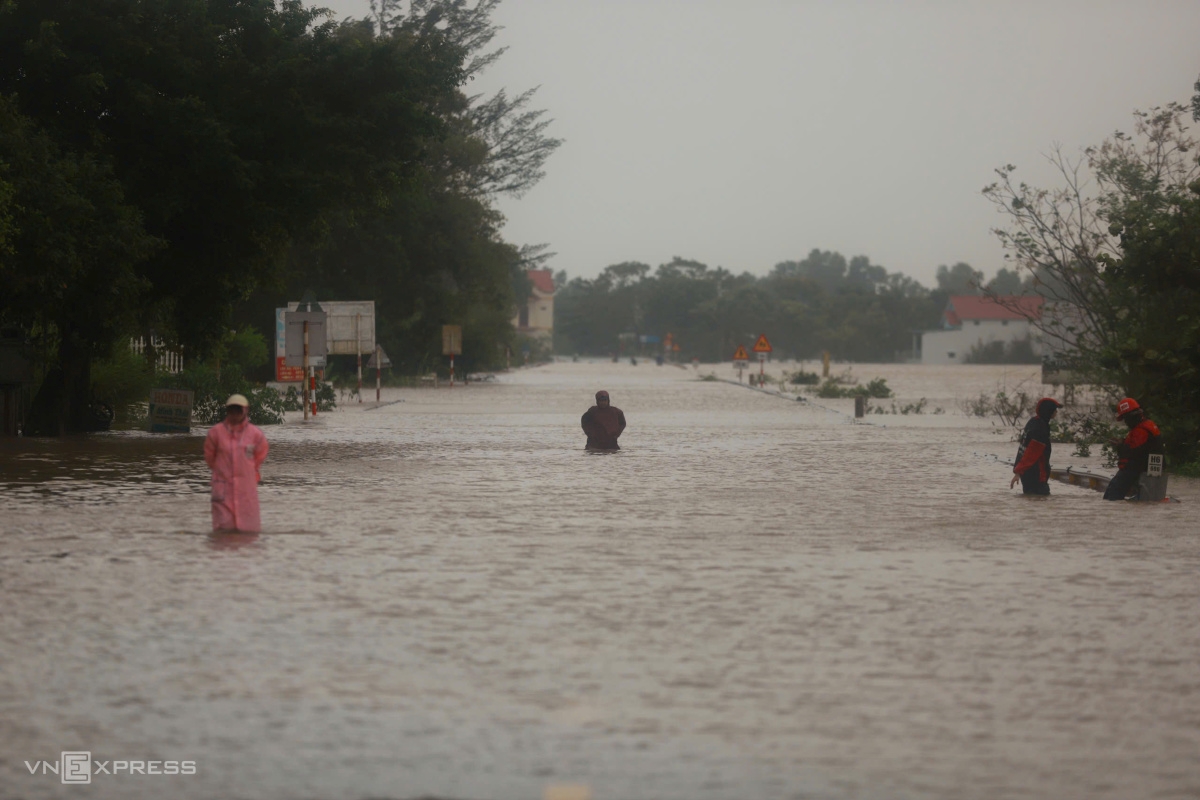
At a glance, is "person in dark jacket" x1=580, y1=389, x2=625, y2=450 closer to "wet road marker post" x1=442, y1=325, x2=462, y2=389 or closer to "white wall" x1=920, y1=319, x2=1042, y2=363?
"wet road marker post" x1=442, y1=325, x2=462, y2=389

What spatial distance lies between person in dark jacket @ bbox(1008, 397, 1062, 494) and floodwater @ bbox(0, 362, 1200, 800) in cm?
38

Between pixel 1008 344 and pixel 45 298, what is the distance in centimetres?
16341

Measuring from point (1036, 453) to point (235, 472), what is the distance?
28.7 ft

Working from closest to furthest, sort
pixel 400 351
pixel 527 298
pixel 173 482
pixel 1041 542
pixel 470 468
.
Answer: pixel 1041 542, pixel 173 482, pixel 470 468, pixel 400 351, pixel 527 298

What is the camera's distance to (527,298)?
196250 mm

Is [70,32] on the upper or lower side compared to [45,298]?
upper

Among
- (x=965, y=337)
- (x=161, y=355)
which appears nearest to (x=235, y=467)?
(x=161, y=355)

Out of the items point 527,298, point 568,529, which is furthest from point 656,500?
point 527,298

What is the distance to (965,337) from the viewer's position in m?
185

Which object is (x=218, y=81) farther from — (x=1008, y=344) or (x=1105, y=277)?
(x=1008, y=344)

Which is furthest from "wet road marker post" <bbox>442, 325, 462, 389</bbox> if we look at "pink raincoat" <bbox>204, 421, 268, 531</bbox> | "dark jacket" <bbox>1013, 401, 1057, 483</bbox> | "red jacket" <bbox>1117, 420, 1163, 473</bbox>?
"pink raincoat" <bbox>204, 421, 268, 531</bbox>

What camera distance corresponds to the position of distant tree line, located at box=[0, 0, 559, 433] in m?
23.6

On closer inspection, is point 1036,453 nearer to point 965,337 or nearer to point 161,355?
point 161,355

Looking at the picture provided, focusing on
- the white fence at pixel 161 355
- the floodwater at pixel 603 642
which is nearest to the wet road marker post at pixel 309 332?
the white fence at pixel 161 355
